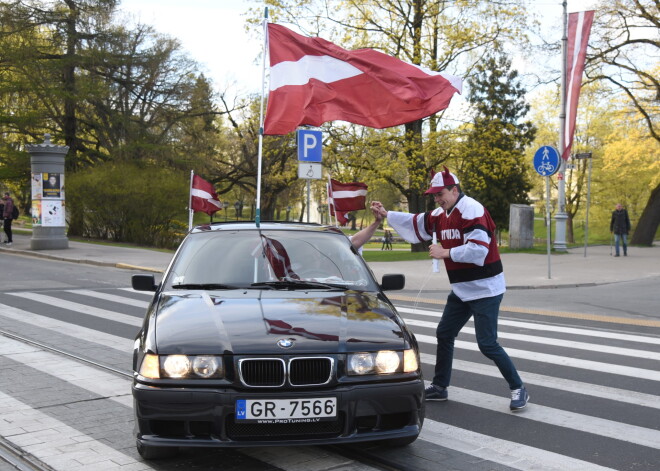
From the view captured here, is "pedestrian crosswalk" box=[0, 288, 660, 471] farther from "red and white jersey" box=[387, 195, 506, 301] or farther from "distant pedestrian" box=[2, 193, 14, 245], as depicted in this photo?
"distant pedestrian" box=[2, 193, 14, 245]

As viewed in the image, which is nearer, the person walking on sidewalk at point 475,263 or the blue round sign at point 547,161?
the person walking on sidewalk at point 475,263

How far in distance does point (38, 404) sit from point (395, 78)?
6921 millimetres

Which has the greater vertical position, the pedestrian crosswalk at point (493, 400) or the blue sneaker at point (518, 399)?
the blue sneaker at point (518, 399)

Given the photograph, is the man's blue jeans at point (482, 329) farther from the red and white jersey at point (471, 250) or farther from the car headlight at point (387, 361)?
the car headlight at point (387, 361)

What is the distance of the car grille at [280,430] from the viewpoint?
392 cm

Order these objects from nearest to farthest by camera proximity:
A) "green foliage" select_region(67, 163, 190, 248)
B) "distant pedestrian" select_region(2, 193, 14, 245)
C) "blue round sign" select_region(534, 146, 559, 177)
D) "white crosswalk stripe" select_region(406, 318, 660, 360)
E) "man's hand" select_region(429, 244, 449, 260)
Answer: "man's hand" select_region(429, 244, 449, 260) → "white crosswalk stripe" select_region(406, 318, 660, 360) → "blue round sign" select_region(534, 146, 559, 177) → "distant pedestrian" select_region(2, 193, 14, 245) → "green foliage" select_region(67, 163, 190, 248)

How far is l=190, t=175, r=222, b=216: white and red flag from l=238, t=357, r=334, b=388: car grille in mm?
12235

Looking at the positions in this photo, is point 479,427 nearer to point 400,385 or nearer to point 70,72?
point 400,385

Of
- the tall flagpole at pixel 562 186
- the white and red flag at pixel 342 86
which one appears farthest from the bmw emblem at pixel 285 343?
the tall flagpole at pixel 562 186

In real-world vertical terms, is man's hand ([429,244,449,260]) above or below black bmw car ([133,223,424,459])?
above

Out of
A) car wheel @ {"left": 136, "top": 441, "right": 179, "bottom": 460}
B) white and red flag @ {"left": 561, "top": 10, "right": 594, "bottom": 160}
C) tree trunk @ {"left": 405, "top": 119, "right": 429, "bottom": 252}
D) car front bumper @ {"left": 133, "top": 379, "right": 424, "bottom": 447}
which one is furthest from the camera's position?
tree trunk @ {"left": 405, "top": 119, "right": 429, "bottom": 252}

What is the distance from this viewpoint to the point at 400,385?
4.12 m

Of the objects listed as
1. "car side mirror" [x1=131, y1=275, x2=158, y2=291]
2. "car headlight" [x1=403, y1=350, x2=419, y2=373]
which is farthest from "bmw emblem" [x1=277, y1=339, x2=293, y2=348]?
"car side mirror" [x1=131, y1=275, x2=158, y2=291]

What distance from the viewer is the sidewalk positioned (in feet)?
54.4
